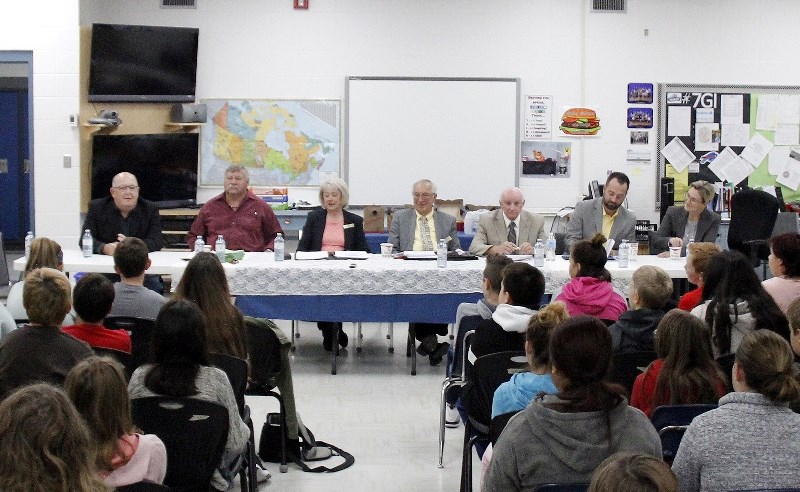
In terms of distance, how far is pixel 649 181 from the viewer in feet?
32.4

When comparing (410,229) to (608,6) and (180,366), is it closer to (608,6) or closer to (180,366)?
(608,6)

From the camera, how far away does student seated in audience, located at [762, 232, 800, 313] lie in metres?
4.74

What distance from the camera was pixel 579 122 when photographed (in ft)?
32.0

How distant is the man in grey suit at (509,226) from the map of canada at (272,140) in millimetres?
2656

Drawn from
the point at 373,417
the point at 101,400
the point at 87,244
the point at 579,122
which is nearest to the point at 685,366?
the point at 101,400

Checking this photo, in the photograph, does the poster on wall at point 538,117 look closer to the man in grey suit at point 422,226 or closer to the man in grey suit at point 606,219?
the man in grey suit at point 606,219

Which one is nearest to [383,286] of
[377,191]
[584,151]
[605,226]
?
[605,226]

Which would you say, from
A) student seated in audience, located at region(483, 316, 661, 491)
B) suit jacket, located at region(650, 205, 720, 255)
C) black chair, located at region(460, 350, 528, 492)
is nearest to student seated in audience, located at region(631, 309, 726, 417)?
black chair, located at region(460, 350, 528, 492)

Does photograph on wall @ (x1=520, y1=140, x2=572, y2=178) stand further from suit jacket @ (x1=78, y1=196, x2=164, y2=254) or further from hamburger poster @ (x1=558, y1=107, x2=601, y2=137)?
suit jacket @ (x1=78, y1=196, x2=164, y2=254)

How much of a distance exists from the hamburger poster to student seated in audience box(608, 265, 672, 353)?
5.64 m

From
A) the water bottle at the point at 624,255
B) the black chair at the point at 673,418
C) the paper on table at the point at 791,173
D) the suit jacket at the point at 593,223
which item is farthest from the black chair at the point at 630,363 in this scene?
the paper on table at the point at 791,173

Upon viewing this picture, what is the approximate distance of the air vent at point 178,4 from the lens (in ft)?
31.2

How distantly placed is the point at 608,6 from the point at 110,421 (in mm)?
8138

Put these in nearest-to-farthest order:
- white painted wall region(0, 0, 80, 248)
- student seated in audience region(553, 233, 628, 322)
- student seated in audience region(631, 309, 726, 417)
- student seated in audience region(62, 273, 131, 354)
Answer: student seated in audience region(631, 309, 726, 417) < student seated in audience region(62, 273, 131, 354) < student seated in audience region(553, 233, 628, 322) < white painted wall region(0, 0, 80, 248)
